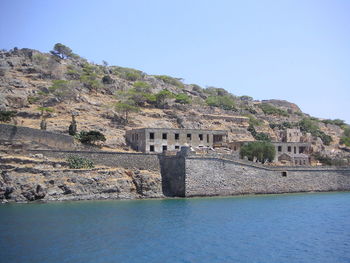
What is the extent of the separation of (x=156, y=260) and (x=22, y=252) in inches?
249

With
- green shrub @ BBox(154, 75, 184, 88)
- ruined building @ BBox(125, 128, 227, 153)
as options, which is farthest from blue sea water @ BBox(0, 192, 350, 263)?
green shrub @ BBox(154, 75, 184, 88)


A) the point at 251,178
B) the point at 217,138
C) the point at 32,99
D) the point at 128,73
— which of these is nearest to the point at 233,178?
the point at 251,178

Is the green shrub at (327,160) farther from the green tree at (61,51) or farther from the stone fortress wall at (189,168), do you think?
the green tree at (61,51)

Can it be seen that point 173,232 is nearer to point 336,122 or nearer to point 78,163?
point 78,163

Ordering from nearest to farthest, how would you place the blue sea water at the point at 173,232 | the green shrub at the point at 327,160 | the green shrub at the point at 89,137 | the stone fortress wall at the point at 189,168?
the blue sea water at the point at 173,232 < the stone fortress wall at the point at 189,168 < the green shrub at the point at 89,137 < the green shrub at the point at 327,160

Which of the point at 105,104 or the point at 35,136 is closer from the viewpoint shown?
the point at 35,136

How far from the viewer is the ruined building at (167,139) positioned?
5472 cm

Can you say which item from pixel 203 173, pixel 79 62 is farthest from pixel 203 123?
pixel 79 62

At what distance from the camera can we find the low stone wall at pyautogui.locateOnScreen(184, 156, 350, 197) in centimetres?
4356

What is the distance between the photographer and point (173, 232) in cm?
2600

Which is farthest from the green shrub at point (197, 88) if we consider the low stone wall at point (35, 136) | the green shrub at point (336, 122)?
the low stone wall at point (35, 136)

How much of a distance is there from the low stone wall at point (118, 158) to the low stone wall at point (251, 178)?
4052mm

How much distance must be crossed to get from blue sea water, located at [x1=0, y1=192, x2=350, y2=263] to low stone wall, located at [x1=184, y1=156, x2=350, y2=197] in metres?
5.20

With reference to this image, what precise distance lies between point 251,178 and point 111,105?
3019cm
